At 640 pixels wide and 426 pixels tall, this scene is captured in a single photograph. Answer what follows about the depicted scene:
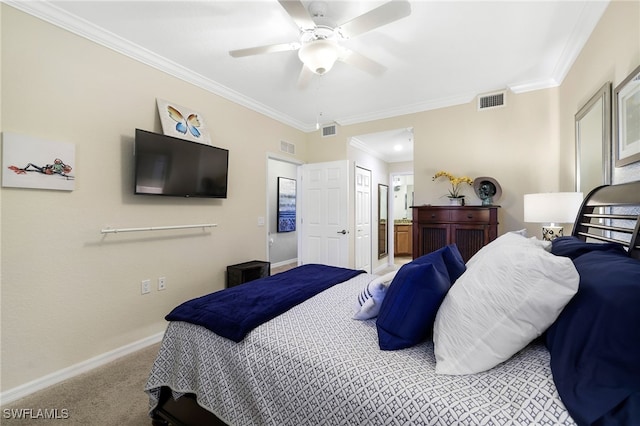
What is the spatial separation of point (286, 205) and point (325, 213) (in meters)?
2.24

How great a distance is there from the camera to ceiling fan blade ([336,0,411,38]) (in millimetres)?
1564

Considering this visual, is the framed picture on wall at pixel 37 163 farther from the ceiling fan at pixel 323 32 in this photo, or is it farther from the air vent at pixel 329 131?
the air vent at pixel 329 131

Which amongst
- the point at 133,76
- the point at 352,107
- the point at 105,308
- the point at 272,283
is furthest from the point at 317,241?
the point at 133,76

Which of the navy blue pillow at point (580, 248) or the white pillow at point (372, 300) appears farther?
the white pillow at point (372, 300)

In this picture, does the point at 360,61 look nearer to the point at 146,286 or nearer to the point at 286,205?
the point at 146,286

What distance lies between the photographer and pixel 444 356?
966mm

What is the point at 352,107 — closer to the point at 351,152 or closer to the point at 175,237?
the point at 351,152

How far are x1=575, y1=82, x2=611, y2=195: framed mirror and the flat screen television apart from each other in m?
3.21

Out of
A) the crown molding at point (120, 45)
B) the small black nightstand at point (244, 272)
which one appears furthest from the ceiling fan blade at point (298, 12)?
the small black nightstand at point (244, 272)

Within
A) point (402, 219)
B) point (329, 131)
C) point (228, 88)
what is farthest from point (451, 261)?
point (402, 219)

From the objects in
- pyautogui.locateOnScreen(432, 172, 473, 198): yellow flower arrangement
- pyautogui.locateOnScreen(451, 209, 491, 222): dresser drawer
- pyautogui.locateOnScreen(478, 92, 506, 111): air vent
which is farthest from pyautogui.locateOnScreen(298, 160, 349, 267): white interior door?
pyautogui.locateOnScreen(478, 92, 506, 111): air vent

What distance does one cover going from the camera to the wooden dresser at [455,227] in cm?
290

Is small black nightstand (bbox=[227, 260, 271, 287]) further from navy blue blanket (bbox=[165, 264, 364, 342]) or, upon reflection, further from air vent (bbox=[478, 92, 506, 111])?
air vent (bbox=[478, 92, 506, 111])

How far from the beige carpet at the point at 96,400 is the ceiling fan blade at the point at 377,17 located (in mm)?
2748
